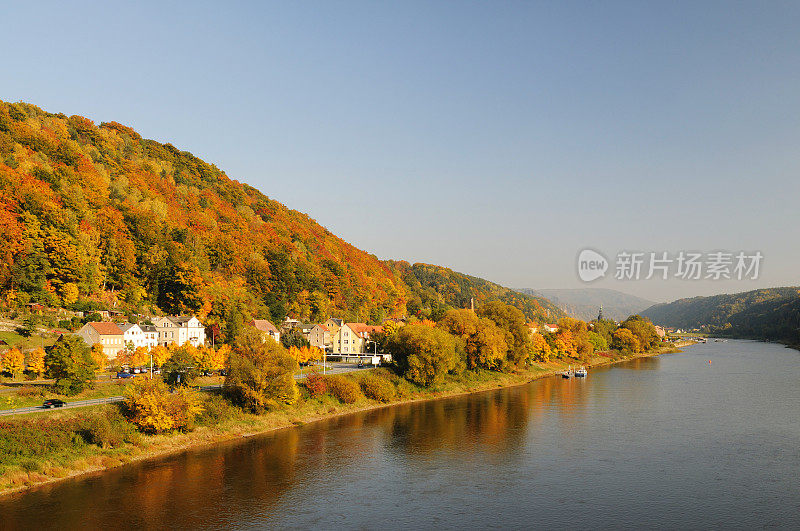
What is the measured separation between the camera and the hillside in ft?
273

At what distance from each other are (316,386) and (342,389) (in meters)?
3.58

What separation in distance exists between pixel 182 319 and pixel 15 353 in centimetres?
3755

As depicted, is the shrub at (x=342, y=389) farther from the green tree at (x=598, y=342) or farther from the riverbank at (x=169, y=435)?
the green tree at (x=598, y=342)

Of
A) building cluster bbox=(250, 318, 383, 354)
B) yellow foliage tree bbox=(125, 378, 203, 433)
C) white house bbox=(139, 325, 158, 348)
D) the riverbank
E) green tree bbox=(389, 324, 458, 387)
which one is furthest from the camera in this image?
building cluster bbox=(250, 318, 383, 354)

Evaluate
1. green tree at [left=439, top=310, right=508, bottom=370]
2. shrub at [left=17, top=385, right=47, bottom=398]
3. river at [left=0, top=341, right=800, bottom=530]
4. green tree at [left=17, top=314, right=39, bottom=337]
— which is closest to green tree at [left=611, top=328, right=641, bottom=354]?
green tree at [left=439, top=310, right=508, bottom=370]

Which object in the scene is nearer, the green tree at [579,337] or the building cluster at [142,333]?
the building cluster at [142,333]

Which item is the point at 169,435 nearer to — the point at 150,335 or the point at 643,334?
the point at 150,335

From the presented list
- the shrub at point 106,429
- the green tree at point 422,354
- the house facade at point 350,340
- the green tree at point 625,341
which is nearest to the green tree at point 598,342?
the green tree at point 625,341

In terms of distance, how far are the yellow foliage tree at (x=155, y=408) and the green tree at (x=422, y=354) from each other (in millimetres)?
35037

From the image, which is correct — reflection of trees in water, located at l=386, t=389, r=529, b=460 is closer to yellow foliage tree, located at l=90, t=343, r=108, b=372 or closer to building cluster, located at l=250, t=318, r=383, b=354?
yellow foliage tree, located at l=90, t=343, r=108, b=372

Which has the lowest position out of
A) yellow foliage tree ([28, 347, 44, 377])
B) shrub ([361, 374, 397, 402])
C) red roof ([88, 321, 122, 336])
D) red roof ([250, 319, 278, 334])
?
shrub ([361, 374, 397, 402])

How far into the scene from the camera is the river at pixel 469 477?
3098 centimetres

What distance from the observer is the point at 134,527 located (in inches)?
1152

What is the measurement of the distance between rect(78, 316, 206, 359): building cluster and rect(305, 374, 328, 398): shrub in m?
27.4
